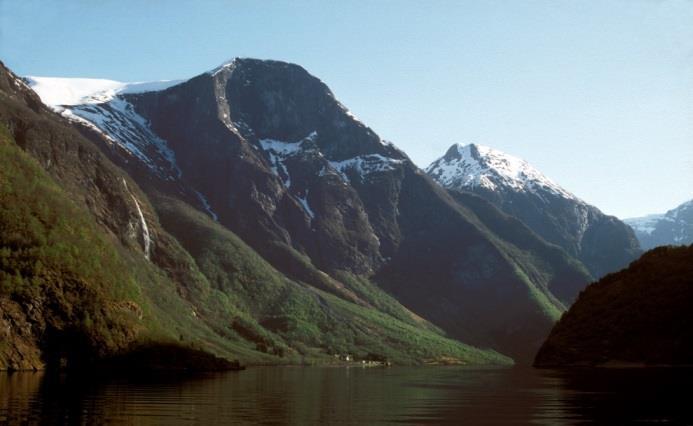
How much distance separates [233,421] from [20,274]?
450 feet

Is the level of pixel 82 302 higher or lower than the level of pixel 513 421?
higher

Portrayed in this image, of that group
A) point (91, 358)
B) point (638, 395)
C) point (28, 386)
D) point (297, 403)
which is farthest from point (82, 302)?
point (638, 395)

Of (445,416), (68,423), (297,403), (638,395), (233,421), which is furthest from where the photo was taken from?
(638,395)

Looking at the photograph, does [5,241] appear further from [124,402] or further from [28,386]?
[124,402]

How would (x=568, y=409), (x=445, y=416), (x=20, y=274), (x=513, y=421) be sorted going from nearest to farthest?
(x=513, y=421), (x=445, y=416), (x=568, y=409), (x=20, y=274)

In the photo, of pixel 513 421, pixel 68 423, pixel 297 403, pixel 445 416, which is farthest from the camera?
pixel 297 403

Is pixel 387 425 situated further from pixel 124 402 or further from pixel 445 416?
pixel 124 402

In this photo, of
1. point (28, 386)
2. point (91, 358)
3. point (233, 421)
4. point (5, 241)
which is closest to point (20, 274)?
point (5, 241)

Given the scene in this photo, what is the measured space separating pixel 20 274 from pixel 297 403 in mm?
116423

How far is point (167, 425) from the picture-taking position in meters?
61.6

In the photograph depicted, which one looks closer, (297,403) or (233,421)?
(233,421)

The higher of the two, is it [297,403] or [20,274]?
[20,274]

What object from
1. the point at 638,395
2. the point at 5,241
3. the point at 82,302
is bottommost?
the point at 638,395

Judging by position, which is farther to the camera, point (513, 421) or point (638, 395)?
point (638, 395)
